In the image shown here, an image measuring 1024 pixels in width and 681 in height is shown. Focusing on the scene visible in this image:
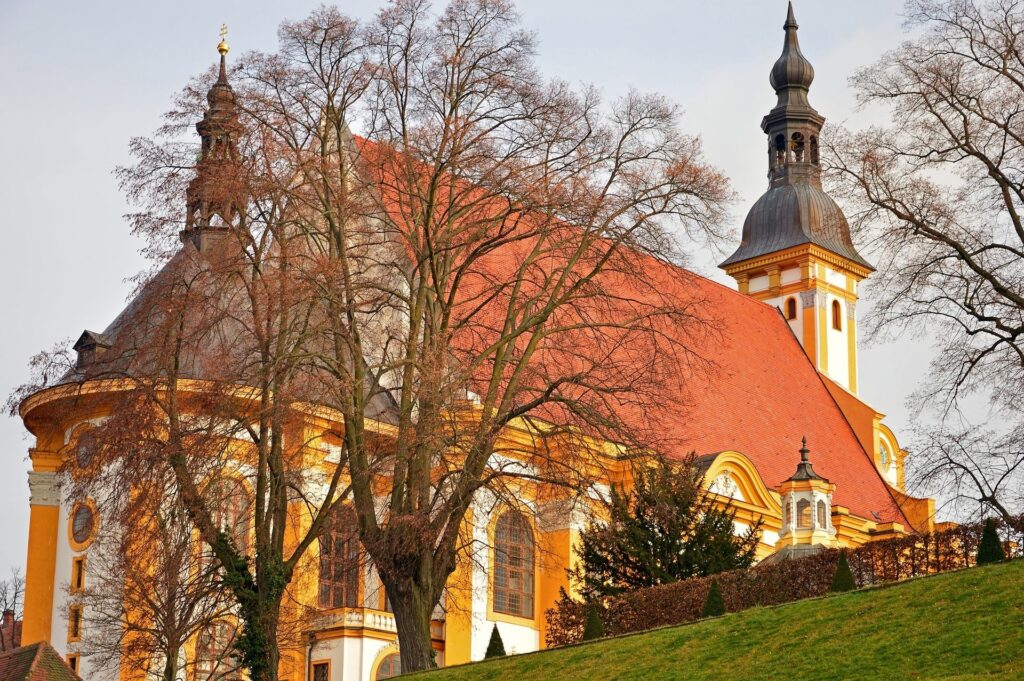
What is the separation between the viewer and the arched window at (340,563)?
25016 millimetres

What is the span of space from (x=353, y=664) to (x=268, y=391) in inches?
398

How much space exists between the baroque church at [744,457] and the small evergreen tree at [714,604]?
2559 mm

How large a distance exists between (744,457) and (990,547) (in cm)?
1824

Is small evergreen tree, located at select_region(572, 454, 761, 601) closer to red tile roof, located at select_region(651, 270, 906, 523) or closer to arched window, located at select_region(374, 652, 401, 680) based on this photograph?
arched window, located at select_region(374, 652, 401, 680)

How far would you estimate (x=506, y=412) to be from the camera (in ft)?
77.2

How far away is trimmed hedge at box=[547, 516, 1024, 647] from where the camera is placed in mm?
22328

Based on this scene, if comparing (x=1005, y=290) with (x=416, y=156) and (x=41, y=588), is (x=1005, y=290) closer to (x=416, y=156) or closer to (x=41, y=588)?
(x=416, y=156)

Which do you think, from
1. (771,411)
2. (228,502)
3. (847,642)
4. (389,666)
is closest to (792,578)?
(847,642)

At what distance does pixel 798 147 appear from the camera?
2165 inches

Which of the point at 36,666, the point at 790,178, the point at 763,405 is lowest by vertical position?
the point at 36,666

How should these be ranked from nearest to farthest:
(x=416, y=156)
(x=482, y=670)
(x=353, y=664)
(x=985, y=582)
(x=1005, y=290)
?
1. (x=985, y=582)
2. (x=1005, y=290)
3. (x=482, y=670)
4. (x=416, y=156)
5. (x=353, y=664)

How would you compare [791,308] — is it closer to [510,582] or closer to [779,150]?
[779,150]

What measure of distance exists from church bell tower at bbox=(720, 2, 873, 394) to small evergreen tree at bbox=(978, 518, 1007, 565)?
30.8m

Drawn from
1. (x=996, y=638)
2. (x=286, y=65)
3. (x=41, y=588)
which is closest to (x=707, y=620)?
(x=996, y=638)
